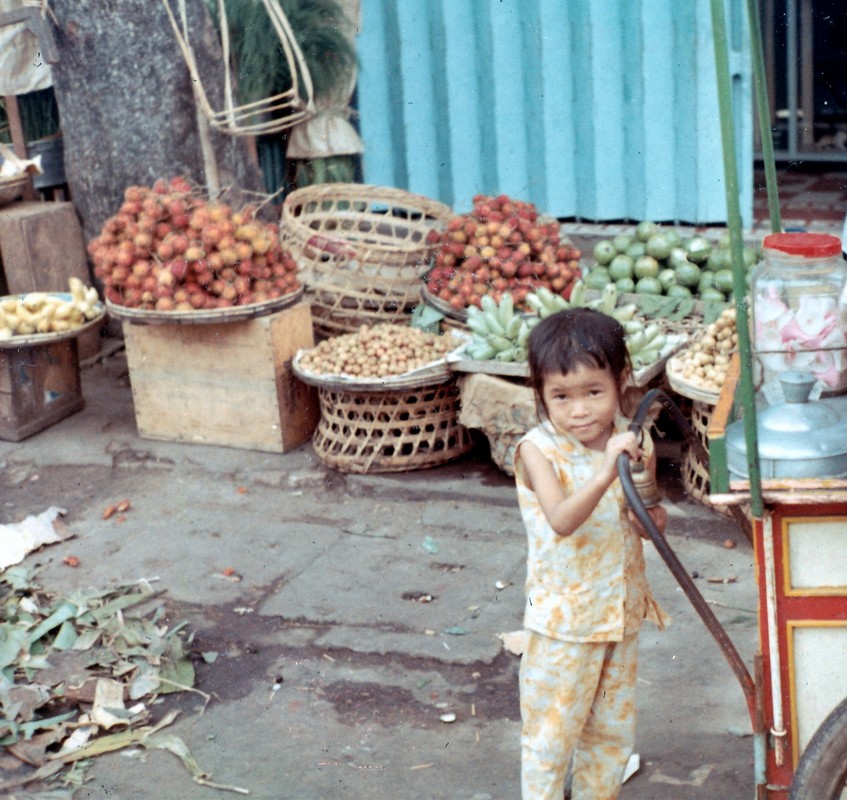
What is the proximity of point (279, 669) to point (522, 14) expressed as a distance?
4.07 m

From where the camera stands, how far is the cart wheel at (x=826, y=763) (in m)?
2.04

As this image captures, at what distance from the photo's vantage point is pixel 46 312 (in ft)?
17.9

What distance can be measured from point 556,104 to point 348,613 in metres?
3.55

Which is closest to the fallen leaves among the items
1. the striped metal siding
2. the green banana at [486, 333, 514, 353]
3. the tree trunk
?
the green banana at [486, 333, 514, 353]

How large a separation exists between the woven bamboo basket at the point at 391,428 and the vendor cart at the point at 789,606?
2.65 m

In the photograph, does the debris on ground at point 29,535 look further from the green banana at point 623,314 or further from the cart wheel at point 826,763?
the cart wheel at point 826,763

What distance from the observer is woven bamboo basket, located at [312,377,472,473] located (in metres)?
4.86

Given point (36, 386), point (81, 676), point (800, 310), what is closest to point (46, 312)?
point (36, 386)

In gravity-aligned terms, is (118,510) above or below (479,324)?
below

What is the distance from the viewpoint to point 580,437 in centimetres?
237

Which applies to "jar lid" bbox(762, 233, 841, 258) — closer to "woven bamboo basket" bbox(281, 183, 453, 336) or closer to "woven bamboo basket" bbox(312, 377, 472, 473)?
"woven bamboo basket" bbox(312, 377, 472, 473)

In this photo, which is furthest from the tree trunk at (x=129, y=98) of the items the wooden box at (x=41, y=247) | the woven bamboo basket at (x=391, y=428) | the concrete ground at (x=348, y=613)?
the woven bamboo basket at (x=391, y=428)

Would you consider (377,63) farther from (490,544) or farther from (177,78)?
(490,544)

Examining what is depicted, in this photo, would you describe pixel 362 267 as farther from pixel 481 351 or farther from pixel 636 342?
pixel 636 342
